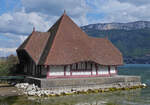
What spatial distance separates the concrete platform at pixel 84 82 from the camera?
28845 millimetres

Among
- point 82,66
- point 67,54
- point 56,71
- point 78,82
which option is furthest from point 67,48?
point 78,82

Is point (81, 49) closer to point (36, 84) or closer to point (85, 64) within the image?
point (85, 64)

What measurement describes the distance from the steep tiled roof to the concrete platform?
9.59ft

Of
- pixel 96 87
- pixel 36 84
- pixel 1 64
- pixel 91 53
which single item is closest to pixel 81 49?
pixel 91 53

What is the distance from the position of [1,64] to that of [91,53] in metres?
17.1

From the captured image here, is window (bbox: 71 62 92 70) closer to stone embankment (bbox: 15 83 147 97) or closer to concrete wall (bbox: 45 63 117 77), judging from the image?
concrete wall (bbox: 45 63 117 77)

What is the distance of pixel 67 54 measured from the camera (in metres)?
32.9

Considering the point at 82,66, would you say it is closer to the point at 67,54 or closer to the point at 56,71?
the point at 67,54

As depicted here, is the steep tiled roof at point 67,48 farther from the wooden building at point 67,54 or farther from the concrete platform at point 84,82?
the concrete platform at point 84,82

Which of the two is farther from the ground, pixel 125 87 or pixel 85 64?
pixel 85 64

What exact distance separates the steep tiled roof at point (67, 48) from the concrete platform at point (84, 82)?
292 centimetres

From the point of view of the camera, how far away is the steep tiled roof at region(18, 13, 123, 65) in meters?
32.3

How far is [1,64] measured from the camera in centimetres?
3944

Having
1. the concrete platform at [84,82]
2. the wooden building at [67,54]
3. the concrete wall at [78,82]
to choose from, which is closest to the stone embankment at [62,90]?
the concrete platform at [84,82]
